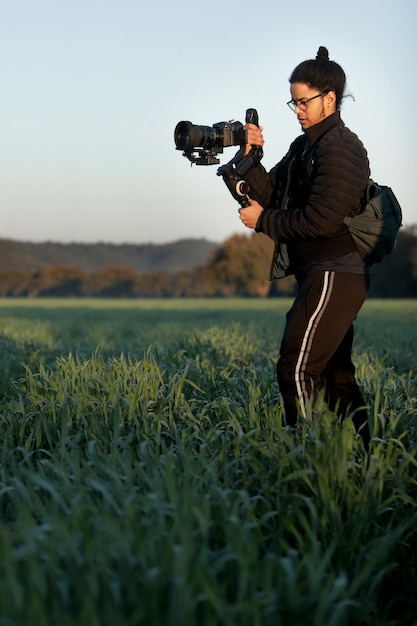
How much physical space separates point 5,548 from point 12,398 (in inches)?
130

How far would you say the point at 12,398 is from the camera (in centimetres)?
539

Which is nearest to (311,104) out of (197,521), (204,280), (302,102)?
(302,102)

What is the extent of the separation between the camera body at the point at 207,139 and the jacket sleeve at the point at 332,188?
1.98ft

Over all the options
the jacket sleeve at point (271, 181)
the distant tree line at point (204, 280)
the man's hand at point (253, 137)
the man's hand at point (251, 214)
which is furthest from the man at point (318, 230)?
the distant tree line at point (204, 280)

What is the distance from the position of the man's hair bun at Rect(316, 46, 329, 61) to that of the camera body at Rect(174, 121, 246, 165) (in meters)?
0.56

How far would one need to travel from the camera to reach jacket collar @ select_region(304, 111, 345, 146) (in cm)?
414

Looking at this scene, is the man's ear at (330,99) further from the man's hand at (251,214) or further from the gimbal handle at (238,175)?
the man's hand at (251,214)

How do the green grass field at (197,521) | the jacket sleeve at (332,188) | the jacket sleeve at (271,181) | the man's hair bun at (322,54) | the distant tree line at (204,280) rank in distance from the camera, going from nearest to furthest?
the green grass field at (197,521) < the jacket sleeve at (332,188) < the man's hair bun at (322,54) < the jacket sleeve at (271,181) < the distant tree line at (204,280)

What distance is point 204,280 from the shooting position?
3482 inches

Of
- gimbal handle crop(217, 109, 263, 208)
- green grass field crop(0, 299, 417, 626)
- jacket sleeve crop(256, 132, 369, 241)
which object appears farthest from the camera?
gimbal handle crop(217, 109, 263, 208)

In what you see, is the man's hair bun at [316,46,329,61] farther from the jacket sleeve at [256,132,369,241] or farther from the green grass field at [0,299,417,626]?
the green grass field at [0,299,417,626]

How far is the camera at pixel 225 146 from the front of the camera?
4.32 m

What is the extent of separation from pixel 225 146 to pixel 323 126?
58 cm

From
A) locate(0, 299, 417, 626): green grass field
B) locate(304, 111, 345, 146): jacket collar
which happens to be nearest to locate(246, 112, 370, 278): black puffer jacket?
locate(304, 111, 345, 146): jacket collar
